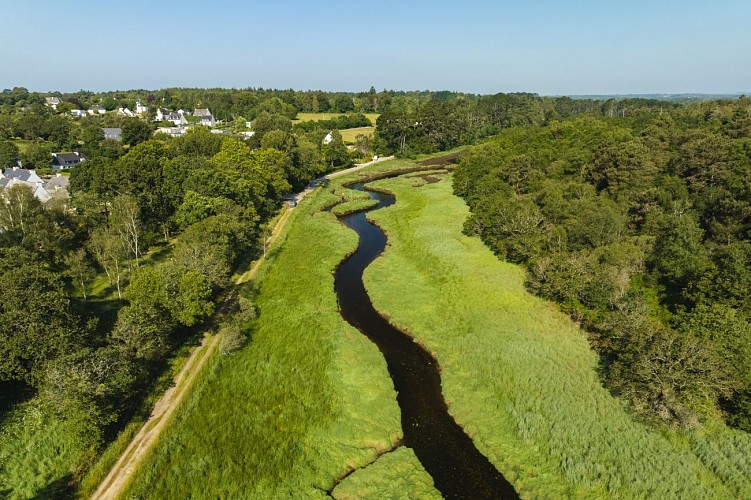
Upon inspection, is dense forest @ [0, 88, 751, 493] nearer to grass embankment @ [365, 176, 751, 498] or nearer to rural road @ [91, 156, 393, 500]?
rural road @ [91, 156, 393, 500]

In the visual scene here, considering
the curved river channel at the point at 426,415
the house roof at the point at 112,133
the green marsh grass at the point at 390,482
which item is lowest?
the curved river channel at the point at 426,415

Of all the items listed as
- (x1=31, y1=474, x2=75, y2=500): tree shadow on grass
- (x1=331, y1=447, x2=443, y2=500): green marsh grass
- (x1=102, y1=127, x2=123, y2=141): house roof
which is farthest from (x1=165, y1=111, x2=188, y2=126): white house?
(x1=331, y1=447, x2=443, y2=500): green marsh grass

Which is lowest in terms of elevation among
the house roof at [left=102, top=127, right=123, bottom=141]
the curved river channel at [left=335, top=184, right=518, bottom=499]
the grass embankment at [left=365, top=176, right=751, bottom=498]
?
the curved river channel at [left=335, top=184, right=518, bottom=499]

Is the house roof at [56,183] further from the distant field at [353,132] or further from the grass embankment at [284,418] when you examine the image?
the distant field at [353,132]

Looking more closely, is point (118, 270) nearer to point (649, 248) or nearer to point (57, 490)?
point (57, 490)

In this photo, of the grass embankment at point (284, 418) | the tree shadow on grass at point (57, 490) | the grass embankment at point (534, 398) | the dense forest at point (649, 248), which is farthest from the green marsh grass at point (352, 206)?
the tree shadow on grass at point (57, 490)

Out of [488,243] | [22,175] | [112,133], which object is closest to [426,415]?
[488,243]
